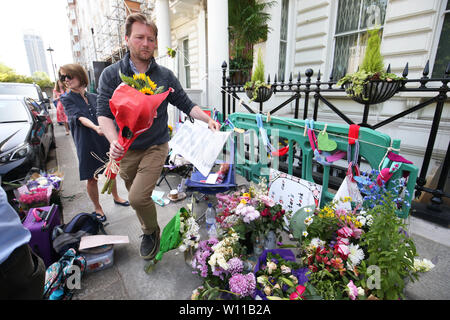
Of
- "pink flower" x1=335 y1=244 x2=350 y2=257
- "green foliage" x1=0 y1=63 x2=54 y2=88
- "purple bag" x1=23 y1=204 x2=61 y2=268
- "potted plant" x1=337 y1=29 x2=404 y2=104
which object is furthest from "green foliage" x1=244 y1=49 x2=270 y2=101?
"green foliage" x1=0 y1=63 x2=54 y2=88

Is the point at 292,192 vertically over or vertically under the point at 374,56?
under

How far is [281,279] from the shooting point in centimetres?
159

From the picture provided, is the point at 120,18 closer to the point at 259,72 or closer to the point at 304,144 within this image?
the point at 259,72

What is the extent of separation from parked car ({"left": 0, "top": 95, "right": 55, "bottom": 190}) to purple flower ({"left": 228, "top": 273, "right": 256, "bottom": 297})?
384cm

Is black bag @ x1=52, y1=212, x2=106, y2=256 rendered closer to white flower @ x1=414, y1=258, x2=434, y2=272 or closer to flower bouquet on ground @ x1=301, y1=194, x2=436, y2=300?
flower bouquet on ground @ x1=301, y1=194, x2=436, y2=300

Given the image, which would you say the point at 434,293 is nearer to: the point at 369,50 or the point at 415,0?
the point at 369,50

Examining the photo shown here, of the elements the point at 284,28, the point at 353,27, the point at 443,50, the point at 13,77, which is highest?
the point at 284,28

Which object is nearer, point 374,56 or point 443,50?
point 374,56

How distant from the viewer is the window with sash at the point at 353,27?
16.5 ft

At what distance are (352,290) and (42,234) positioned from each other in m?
2.55

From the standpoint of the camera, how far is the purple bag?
2.02 m

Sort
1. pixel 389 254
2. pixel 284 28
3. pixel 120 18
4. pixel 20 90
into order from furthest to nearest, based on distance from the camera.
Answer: pixel 120 18
pixel 20 90
pixel 284 28
pixel 389 254

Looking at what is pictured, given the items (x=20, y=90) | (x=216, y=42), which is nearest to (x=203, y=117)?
(x=216, y=42)

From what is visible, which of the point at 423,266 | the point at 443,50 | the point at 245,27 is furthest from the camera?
the point at 245,27
